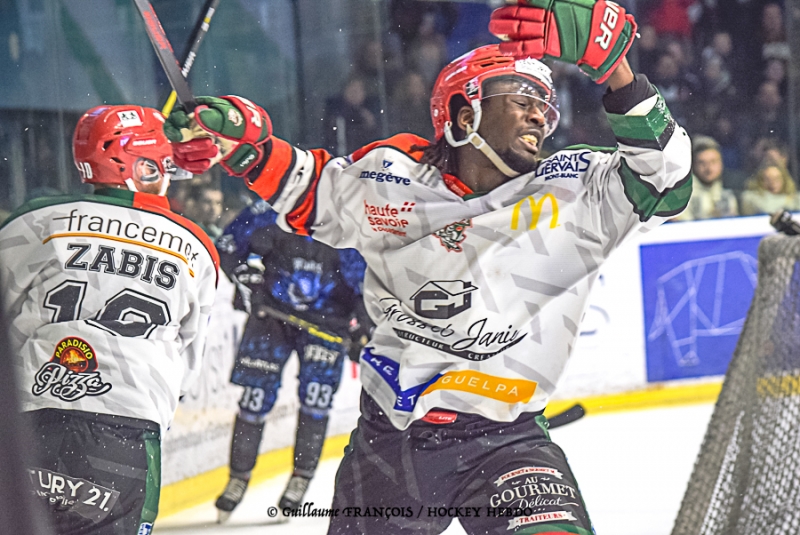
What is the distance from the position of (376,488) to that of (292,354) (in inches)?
15.8

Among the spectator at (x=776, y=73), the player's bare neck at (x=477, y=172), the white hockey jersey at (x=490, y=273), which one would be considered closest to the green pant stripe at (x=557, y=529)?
the white hockey jersey at (x=490, y=273)

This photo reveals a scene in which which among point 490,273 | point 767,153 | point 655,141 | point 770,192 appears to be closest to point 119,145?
point 490,273

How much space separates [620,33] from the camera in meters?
1.43

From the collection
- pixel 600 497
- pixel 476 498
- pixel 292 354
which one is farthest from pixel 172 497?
pixel 600 497

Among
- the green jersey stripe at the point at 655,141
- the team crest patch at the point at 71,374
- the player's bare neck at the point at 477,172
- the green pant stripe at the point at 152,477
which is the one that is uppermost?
the green jersey stripe at the point at 655,141

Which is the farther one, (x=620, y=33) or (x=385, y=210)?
(x=385, y=210)

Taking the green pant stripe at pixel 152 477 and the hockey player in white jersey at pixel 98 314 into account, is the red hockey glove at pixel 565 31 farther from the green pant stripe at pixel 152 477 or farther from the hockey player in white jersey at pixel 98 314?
the green pant stripe at pixel 152 477

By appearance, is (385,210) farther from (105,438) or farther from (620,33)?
(105,438)

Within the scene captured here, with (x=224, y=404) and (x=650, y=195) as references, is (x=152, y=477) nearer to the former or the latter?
(x=224, y=404)

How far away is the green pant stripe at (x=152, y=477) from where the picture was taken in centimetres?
185

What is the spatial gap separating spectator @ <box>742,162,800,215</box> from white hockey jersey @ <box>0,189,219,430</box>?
1.79m

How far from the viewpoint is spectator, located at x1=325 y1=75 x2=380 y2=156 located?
1892 millimetres

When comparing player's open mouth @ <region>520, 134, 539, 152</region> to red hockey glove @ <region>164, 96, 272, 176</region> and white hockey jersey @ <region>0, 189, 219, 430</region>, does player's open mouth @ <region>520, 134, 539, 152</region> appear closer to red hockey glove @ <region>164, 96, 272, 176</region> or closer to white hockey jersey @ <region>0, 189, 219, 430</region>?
red hockey glove @ <region>164, 96, 272, 176</region>

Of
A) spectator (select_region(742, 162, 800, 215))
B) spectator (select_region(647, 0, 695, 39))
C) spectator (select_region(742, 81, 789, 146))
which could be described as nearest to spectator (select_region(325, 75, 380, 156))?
spectator (select_region(647, 0, 695, 39))
